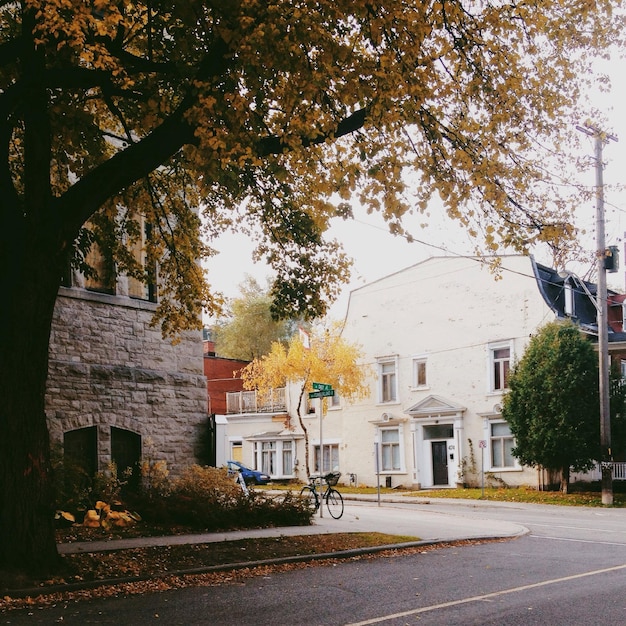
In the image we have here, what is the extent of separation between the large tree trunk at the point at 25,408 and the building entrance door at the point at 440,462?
29995 millimetres

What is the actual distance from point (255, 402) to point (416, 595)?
41401mm

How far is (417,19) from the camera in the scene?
984 centimetres

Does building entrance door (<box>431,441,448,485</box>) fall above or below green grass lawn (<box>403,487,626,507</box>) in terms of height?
above

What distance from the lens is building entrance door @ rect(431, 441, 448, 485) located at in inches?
1513

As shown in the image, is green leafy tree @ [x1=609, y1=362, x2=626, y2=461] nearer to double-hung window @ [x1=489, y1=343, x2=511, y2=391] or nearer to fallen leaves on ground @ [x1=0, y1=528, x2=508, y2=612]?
double-hung window @ [x1=489, y1=343, x2=511, y2=391]

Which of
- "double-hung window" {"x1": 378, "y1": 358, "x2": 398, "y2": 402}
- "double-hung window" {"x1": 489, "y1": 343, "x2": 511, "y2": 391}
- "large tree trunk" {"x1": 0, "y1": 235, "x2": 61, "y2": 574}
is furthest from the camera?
"double-hung window" {"x1": 378, "y1": 358, "x2": 398, "y2": 402}

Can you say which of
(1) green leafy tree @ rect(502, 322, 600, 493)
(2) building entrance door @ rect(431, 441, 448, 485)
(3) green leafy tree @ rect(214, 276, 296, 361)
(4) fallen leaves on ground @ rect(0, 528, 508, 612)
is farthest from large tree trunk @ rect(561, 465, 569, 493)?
(3) green leafy tree @ rect(214, 276, 296, 361)

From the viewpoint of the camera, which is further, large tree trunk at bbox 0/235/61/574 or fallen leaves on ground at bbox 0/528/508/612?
large tree trunk at bbox 0/235/61/574

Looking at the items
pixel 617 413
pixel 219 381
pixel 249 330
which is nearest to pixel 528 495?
pixel 617 413

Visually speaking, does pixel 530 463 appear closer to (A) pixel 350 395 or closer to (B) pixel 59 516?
→ (A) pixel 350 395

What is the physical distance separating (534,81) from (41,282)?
24.4 feet

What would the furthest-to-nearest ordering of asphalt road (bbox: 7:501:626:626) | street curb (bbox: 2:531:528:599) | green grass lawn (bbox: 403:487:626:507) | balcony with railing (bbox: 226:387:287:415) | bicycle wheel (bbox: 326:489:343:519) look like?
balcony with railing (bbox: 226:387:287:415), green grass lawn (bbox: 403:487:626:507), bicycle wheel (bbox: 326:489:343:519), street curb (bbox: 2:531:528:599), asphalt road (bbox: 7:501:626:626)

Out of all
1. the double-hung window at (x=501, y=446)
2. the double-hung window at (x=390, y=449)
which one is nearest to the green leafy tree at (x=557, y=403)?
the double-hung window at (x=501, y=446)

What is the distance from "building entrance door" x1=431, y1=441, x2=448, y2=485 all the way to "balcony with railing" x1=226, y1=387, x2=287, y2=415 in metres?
11.8
